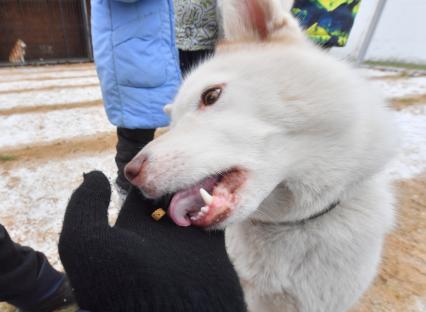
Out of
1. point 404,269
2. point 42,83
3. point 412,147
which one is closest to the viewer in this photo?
point 404,269

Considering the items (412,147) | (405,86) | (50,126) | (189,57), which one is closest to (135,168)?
(189,57)

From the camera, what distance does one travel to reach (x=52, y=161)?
2740 mm

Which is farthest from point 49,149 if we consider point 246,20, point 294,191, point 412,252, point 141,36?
→ point 412,252

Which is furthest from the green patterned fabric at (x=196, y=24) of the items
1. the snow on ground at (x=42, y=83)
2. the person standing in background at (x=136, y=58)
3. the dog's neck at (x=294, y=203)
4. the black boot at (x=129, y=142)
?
the snow on ground at (x=42, y=83)

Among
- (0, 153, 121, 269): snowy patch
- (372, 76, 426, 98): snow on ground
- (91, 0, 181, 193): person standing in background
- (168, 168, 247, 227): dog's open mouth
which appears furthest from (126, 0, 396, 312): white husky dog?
(372, 76, 426, 98): snow on ground

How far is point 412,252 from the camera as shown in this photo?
1881 mm

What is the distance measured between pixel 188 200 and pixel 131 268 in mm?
240

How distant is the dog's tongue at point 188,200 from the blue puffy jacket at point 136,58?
100 cm

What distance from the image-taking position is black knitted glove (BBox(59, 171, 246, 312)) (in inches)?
29.2

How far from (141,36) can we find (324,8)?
3.64 ft

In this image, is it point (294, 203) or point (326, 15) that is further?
point (326, 15)

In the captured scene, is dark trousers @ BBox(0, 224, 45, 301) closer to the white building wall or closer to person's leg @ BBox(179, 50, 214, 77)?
person's leg @ BBox(179, 50, 214, 77)

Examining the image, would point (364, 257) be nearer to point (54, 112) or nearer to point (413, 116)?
point (413, 116)

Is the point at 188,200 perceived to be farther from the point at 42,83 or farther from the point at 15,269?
the point at 42,83
